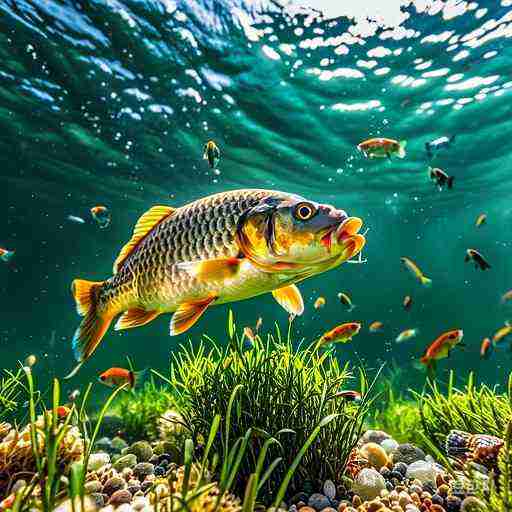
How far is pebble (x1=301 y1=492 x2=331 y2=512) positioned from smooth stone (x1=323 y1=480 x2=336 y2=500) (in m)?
0.09

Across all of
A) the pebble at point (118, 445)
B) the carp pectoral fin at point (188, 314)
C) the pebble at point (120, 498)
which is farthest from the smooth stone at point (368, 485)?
the pebble at point (118, 445)

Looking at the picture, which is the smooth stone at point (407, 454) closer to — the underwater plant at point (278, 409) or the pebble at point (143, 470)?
Result: the underwater plant at point (278, 409)

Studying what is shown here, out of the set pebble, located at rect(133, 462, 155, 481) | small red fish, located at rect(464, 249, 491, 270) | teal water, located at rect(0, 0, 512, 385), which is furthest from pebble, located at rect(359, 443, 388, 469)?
small red fish, located at rect(464, 249, 491, 270)

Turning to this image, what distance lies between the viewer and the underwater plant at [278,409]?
3182mm

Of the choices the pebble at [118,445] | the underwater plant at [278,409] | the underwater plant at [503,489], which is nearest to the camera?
the underwater plant at [503,489]

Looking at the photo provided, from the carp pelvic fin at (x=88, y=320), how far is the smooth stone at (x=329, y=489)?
2.25 metres

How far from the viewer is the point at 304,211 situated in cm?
253

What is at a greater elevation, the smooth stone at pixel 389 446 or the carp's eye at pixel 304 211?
the carp's eye at pixel 304 211

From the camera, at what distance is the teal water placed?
1147cm

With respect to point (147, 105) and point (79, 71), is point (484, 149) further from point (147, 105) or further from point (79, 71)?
point (79, 71)

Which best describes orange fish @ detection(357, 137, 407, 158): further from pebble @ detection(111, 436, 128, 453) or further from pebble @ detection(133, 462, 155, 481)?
pebble @ detection(111, 436, 128, 453)

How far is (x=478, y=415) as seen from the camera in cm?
380

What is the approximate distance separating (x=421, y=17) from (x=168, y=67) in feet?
27.5

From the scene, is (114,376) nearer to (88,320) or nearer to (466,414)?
(88,320)
